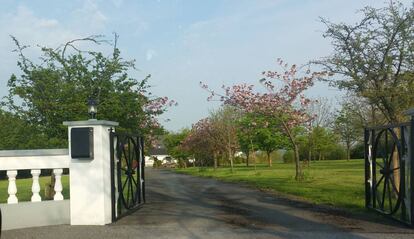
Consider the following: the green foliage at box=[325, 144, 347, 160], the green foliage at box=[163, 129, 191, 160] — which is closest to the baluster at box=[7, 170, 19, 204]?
the green foliage at box=[163, 129, 191, 160]

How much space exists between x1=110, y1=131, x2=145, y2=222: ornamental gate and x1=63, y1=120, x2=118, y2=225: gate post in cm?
36

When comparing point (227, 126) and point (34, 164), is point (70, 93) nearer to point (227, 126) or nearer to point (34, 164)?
point (34, 164)

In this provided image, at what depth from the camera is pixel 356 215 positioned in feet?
37.1

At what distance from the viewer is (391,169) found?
1102cm

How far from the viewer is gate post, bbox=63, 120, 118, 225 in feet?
33.0

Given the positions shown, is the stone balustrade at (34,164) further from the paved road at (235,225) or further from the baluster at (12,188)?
the paved road at (235,225)

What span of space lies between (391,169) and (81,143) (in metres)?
6.38

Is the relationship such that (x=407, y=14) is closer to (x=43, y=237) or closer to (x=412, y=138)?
(x=412, y=138)

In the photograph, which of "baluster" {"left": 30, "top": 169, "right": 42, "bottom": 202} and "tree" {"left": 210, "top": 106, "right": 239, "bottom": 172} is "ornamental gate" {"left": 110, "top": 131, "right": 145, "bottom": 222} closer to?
"baluster" {"left": 30, "top": 169, "right": 42, "bottom": 202}

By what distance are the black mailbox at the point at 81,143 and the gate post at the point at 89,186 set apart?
0.07 meters

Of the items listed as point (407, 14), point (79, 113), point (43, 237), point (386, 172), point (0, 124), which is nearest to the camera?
point (43, 237)

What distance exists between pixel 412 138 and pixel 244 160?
6360cm

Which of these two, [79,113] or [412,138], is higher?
[79,113]

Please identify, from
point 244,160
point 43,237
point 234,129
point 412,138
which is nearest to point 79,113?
point 43,237
